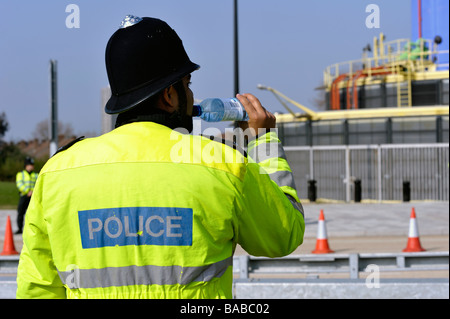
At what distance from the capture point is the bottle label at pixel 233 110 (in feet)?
7.77

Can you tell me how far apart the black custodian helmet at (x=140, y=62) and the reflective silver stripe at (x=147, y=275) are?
1.59 feet

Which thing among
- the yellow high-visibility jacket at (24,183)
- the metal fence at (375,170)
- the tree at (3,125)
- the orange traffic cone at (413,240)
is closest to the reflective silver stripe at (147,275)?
the orange traffic cone at (413,240)

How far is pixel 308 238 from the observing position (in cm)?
1706

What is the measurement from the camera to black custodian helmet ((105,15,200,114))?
2.21m

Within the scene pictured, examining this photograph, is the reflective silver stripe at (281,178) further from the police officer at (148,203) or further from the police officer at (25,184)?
the police officer at (25,184)

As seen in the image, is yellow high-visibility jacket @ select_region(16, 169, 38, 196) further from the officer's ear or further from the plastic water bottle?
the officer's ear

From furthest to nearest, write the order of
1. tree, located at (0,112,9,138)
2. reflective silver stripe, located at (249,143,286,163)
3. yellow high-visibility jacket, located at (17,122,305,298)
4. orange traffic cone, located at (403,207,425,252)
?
tree, located at (0,112,9,138) → orange traffic cone, located at (403,207,425,252) → reflective silver stripe, located at (249,143,286,163) → yellow high-visibility jacket, located at (17,122,305,298)

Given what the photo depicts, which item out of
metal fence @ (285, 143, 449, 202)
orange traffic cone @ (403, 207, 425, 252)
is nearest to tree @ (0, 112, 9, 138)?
metal fence @ (285, 143, 449, 202)

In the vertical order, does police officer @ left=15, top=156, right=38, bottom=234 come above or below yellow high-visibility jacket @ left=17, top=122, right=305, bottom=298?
below

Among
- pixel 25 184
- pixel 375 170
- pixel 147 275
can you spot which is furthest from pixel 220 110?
pixel 375 170

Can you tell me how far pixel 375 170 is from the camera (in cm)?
2923

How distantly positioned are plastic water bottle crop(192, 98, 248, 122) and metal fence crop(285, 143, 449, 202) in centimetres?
2611

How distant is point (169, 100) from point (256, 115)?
1.02 feet

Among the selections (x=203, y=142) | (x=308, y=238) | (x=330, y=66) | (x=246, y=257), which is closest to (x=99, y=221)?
(x=203, y=142)
